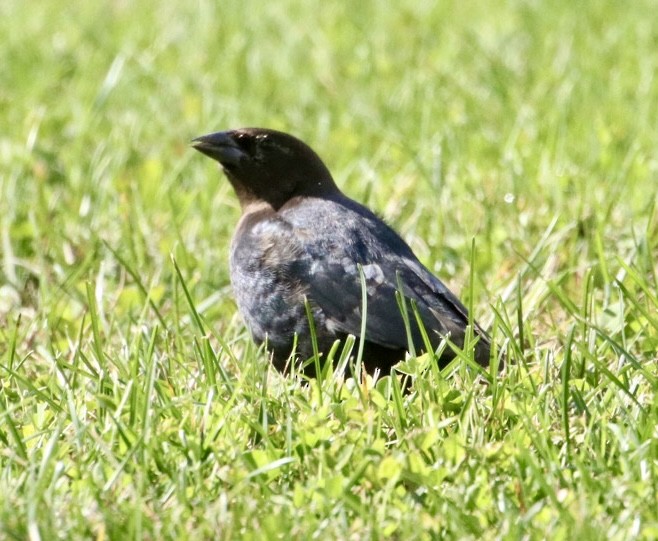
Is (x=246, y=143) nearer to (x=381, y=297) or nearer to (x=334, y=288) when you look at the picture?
(x=334, y=288)

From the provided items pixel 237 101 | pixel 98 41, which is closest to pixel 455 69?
pixel 237 101

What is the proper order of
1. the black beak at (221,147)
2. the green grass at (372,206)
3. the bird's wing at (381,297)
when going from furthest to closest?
the black beak at (221,147)
the bird's wing at (381,297)
the green grass at (372,206)

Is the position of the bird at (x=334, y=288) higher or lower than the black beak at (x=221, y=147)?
lower

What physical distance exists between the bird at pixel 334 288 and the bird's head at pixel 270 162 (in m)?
0.19

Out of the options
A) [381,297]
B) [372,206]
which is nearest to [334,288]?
[381,297]

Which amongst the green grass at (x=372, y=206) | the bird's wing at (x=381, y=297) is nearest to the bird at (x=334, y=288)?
the bird's wing at (x=381, y=297)

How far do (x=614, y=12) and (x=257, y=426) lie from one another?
5.91 meters

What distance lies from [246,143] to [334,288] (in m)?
0.84

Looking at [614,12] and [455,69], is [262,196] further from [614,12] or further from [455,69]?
[614,12]

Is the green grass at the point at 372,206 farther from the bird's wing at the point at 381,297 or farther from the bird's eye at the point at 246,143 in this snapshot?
the bird's eye at the point at 246,143

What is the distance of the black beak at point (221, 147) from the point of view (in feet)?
14.3

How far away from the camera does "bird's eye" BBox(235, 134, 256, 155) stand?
14.4ft

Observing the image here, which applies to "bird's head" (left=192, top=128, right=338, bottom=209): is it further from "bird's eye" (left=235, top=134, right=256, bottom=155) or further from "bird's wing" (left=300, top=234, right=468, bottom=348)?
"bird's wing" (left=300, top=234, right=468, bottom=348)

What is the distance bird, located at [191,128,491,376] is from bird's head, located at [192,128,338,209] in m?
0.19
